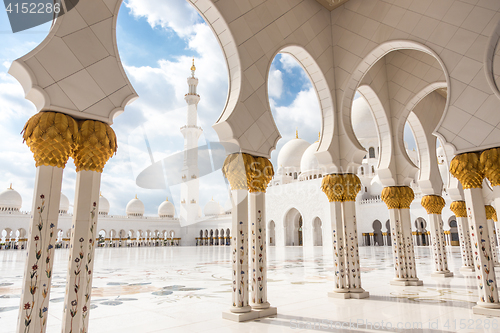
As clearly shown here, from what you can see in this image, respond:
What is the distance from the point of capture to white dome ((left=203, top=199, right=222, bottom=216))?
27.9 meters

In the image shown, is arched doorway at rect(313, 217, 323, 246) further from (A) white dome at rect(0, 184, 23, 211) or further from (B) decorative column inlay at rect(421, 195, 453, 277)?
(A) white dome at rect(0, 184, 23, 211)

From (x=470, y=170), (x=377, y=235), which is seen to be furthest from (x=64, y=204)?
(x=470, y=170)

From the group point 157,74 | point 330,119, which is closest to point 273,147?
point 330,119

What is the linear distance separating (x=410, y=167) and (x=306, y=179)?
15.2 metres

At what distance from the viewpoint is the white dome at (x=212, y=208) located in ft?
91.6

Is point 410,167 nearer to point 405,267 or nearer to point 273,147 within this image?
point 405,267

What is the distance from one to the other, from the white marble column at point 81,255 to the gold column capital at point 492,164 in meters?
3.36

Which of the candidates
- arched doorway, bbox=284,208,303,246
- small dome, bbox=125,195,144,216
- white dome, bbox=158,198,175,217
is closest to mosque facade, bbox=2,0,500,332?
arched doorway, bbox=284,208,303,246

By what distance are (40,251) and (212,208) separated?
2642 centimetres

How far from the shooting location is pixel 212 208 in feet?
92.0

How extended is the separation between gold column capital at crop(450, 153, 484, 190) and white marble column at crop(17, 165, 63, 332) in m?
3.48

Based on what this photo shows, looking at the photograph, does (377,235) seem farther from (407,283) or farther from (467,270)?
(407,283)

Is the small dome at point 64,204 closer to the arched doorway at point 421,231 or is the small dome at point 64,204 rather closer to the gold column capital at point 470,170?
the arched doorway at point 421,231

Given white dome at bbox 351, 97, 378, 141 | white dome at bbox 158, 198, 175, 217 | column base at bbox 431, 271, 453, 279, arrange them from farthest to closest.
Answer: white dome at bbox 158, 198, 175, 217, white dome at bbox 351, 97, 378, 141, column base at bbox 431, 271, 453, 279
